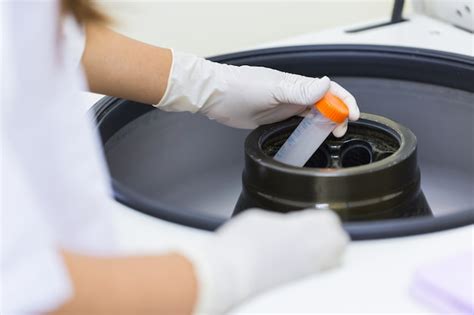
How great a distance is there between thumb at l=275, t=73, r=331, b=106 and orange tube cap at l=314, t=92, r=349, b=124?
1 cm

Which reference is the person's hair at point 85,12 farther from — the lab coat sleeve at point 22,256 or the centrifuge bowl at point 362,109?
the centrifuge bowl at point 362,109

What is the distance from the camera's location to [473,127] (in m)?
1.63

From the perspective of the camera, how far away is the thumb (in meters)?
1.39

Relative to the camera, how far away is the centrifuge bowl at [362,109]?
1.58 metres

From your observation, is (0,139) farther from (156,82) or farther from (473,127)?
(473,127)

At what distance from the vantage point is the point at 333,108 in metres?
1.36

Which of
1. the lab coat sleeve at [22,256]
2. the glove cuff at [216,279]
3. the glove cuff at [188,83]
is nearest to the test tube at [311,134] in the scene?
the glove cuff at [188,83]

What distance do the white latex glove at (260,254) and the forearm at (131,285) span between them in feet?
0.07

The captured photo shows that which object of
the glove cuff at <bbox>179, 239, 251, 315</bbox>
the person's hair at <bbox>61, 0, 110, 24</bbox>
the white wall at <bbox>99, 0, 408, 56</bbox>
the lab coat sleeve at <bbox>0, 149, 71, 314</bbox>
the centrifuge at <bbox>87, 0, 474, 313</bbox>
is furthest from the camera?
the white wall at <bbox>99, 0, 408, 56</bbox>

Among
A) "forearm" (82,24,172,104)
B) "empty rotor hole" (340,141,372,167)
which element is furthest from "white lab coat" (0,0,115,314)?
"empty rotor hole" (340,141,372,167)

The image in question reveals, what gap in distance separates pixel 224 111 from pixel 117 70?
0.22 metres

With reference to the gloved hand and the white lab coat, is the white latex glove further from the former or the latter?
the gloved hand

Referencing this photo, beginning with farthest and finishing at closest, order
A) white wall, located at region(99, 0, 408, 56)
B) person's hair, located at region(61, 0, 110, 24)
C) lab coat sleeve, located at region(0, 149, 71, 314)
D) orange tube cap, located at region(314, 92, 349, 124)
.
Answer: white wall, located at region(99, 0, 408, 56), orange tube cap, located at region(314, 92, 349, 124), person's hair, located at region(61, 0, 110, 24), lab coat sleeve, located at region(0, 149, 71, 314)

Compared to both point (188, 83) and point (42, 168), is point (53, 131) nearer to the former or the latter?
point (42, 168)
